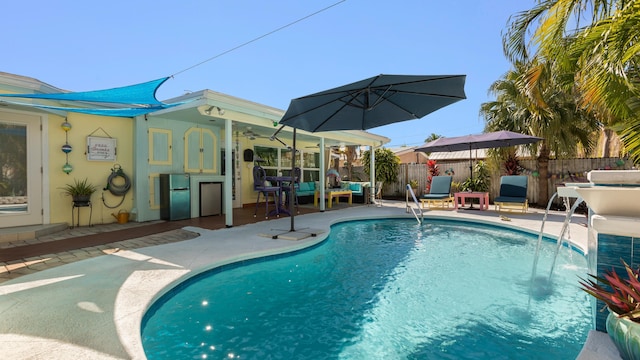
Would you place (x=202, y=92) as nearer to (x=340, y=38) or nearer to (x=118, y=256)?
(x=118, y=256)

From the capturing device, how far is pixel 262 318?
281cm

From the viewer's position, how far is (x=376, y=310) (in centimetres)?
305

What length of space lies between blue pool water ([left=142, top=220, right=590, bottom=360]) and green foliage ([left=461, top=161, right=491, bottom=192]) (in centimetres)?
→ 680

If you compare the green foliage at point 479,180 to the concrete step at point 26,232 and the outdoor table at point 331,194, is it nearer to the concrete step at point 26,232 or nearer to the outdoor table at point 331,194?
the outdoor table at point 331,194

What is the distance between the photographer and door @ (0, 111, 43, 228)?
5797 millimetres

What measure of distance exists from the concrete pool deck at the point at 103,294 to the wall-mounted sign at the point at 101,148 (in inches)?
137

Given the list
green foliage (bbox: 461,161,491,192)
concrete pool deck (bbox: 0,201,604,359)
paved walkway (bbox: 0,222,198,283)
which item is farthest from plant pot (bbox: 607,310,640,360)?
green foliage (bbox: 461,161,491,192)

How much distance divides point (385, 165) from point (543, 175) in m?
6.28

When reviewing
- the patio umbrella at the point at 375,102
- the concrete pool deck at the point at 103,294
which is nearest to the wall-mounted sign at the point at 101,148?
the concrete pool deck at the point at 103,294

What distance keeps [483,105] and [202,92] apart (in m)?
10.5

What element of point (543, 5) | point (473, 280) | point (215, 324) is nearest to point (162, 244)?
point (215, 324)

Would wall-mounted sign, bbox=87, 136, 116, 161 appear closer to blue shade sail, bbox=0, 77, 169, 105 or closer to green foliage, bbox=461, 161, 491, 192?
blue shade sail, bbox=0, 77, 169, 105

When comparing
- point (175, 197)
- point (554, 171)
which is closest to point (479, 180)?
point (554, 171)

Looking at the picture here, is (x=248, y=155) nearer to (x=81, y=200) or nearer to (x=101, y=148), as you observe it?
(x=101, y=148)
